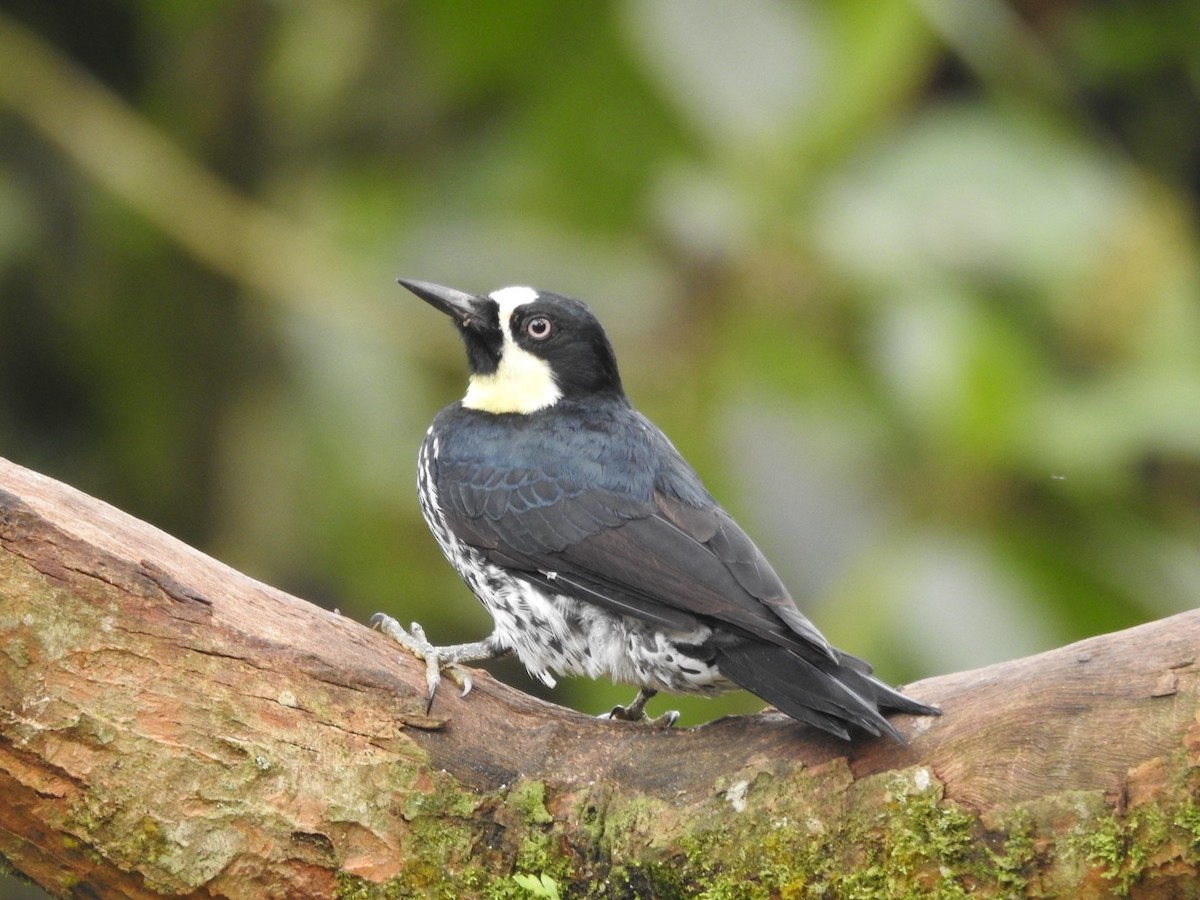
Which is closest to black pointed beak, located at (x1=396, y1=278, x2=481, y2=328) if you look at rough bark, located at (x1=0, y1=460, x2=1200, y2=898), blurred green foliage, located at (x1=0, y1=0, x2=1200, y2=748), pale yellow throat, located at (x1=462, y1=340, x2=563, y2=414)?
pale yellow throat, located at (x1=462, y1=340, x2=563, y2=414)

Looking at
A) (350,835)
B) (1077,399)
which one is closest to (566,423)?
(350,835)

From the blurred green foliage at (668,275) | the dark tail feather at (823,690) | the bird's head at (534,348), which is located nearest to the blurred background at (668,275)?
the blurred green foliage at (668,275)

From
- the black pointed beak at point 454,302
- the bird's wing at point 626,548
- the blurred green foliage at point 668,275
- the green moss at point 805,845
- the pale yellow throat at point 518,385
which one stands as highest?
the blurred green foliage at point 668,275

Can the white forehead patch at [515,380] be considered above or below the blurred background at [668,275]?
below

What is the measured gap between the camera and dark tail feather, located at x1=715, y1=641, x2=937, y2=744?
3.14 meters

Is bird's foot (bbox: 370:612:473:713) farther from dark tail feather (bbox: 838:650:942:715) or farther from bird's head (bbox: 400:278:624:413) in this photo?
bird's head (bbox: 400:278:624:413)

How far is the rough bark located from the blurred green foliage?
2.16m

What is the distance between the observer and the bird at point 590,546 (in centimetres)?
341

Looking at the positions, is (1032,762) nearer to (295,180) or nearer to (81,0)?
(295,180)

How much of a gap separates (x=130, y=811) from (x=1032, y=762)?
177cm

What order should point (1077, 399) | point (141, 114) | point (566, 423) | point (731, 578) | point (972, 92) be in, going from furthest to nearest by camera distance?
1. point (972, 92)
2. point (141, 114)
3. point (1077, 399)
4. point (566, 423)
5. point (731, 578)

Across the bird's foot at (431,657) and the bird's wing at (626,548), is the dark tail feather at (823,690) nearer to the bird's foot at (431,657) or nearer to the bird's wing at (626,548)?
the bird's wing at (626,548)

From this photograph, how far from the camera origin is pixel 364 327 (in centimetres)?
638

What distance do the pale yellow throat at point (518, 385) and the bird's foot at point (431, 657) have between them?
3.30 feet
